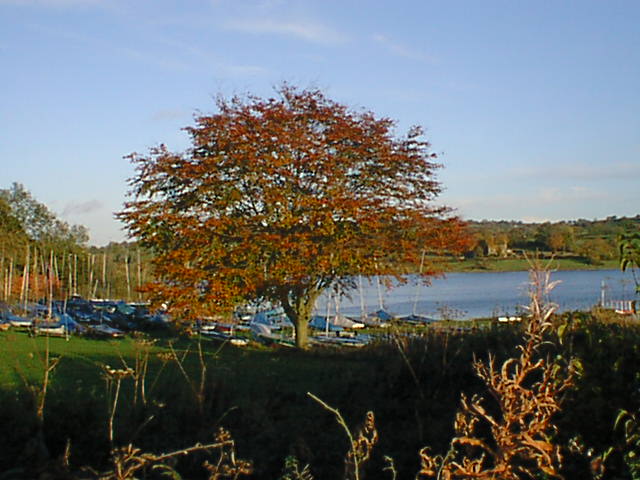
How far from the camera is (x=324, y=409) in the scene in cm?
791

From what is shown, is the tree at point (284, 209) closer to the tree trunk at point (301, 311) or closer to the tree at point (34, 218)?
the tree trunk at point (301, 311)

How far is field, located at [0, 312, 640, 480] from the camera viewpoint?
481 centimetres

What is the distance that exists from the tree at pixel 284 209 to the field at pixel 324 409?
6.97 m

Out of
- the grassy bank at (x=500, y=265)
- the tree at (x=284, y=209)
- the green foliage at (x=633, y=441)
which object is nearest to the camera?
the green foliage at (x=633, y=441)

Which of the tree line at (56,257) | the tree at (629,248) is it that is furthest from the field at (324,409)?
the tree line at (56,257)

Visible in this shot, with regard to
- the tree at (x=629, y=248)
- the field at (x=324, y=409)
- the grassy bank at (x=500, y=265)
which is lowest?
the field at (x=324, y=409)

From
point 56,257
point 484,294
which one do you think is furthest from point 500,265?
point 56,257

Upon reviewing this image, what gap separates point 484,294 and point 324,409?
24.9 meters

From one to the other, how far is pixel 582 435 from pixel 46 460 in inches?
163

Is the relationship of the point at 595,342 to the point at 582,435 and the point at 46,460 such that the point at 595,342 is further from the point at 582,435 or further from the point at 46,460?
the point at 46,460

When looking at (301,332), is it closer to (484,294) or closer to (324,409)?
(324,409)

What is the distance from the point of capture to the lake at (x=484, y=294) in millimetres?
11572

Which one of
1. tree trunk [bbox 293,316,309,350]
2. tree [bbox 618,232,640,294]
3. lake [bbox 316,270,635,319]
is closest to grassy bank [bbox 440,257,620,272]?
lake [bbox 316,270,635,319]

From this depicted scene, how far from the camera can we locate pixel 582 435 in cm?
470
